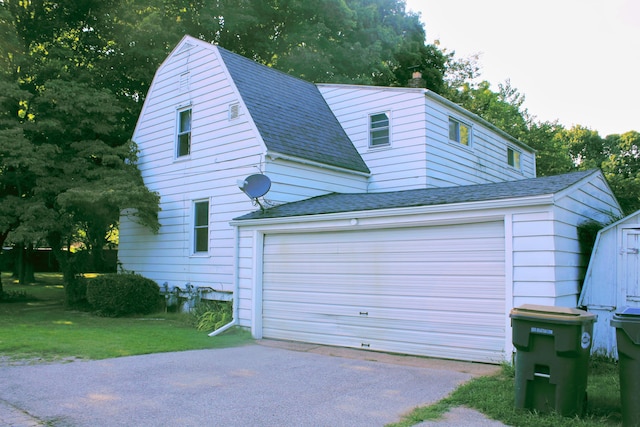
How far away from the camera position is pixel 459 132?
15.9 m

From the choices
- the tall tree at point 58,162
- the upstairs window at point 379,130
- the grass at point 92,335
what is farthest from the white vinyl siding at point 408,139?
the grass at point 92,335

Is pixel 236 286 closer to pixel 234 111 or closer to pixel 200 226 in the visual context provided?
pixel 200 226

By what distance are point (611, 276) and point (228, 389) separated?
5943mm

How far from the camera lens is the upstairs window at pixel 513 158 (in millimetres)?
19219

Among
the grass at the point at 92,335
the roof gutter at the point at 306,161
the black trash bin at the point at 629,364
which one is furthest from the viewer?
the roof gutter at the point at 306,161

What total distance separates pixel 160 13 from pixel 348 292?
18516 mm

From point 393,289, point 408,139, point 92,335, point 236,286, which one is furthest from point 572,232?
point 92,335

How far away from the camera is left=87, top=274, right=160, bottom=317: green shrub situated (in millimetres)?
12945

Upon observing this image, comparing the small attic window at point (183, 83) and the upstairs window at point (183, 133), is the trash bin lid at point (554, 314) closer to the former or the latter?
the upstairs window at point (183, 133)

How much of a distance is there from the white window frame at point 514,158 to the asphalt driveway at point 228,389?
13.4 meters

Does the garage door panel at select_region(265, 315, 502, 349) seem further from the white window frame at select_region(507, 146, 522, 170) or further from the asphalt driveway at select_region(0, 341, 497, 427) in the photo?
the white window frame at select_region(507, 146, 522, 170)

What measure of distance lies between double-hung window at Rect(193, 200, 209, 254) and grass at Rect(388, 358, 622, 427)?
903cm

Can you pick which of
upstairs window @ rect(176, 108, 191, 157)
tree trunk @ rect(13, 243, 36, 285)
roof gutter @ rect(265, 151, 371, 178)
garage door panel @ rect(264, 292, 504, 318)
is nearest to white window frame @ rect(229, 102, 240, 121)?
roof gutter @ rect(265, 151, 371, 178)

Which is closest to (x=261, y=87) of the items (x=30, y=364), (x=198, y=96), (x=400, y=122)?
(x=198, y=96)
